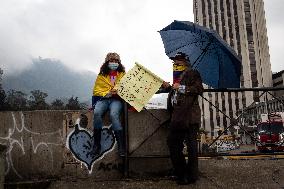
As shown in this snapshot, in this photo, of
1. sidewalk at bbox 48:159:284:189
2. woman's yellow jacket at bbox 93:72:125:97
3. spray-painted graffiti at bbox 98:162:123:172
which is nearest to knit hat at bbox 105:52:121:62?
woman's yellow jacket at bbox 93:72:125:97

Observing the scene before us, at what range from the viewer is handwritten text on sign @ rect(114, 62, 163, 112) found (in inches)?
206

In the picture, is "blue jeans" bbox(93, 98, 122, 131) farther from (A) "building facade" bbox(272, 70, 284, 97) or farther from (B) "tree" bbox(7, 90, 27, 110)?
(B) "tree" bbox(7, 90, 27, 110)

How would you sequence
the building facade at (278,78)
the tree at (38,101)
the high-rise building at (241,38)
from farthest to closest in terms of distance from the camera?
the tree at (38,101)
the building facade at (278,78)
the high-rise building at (241,38)

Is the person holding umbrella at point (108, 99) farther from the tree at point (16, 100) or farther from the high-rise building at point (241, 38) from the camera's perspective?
the tree at point (16, 100)

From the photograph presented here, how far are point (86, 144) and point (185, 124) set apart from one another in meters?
1.59

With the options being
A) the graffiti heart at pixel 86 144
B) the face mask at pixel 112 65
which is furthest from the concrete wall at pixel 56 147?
the face mask at pixel 112 65

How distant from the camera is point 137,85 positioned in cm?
529

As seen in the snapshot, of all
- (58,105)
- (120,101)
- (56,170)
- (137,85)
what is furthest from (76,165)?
(58,105)

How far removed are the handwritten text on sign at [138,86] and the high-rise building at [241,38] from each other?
296 feet

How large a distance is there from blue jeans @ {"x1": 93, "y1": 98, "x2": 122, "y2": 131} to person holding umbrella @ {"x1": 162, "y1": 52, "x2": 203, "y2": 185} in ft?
2.66

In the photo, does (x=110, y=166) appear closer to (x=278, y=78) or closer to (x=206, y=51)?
(x=206, y=51)

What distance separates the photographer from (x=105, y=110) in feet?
17.2

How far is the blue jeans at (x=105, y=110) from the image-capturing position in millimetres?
5168

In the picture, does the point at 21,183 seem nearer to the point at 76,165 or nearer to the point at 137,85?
the point at 76,165
